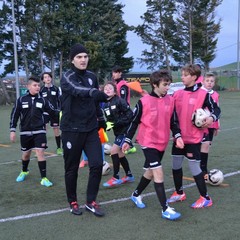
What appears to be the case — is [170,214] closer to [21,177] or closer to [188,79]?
[188,79]

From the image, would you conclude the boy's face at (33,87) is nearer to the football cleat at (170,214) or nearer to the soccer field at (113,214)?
the soccer field at (113,214)

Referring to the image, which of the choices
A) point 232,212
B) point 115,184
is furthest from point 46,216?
point 232,212

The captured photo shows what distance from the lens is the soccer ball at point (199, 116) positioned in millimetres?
4922

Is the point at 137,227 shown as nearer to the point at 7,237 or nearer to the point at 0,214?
the point at 7,237

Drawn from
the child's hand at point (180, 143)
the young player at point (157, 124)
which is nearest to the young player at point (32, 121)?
the young player at point (157, 124)

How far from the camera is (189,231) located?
14.3 ft

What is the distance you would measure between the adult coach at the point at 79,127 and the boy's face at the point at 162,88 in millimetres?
781

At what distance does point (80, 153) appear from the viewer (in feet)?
16.5

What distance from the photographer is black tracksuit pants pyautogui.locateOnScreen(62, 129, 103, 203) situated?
16.3 feet

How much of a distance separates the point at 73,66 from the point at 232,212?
2.76 metres

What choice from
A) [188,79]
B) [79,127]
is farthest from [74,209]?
[188,79]

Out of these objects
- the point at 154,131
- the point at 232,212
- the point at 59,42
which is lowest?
the point at 232,212

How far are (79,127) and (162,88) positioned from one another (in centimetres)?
116

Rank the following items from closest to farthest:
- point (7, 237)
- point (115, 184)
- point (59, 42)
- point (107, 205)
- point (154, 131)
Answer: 1. point (7, 237)
2. point (154, 131)
3. point (107, 205)
4. point (115, 184)
5. point (59, 42)
